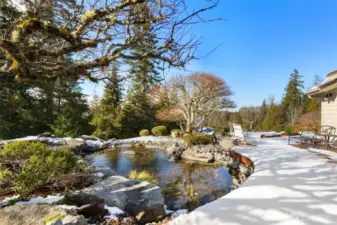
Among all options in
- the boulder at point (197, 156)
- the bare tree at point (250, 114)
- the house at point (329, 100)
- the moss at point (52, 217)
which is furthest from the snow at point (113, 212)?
the bare tree at point (250, 114)

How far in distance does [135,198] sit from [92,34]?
3.01 metres

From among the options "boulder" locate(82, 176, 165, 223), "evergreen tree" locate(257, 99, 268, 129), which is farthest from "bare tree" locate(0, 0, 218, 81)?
"evergreen tree" locate(257, 99, 268, 129)

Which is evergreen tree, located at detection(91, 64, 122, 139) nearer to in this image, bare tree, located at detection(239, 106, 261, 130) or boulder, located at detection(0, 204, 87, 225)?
boulder, located at detection(0, 204, 87, 225)

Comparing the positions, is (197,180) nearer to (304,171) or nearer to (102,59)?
(304,171)

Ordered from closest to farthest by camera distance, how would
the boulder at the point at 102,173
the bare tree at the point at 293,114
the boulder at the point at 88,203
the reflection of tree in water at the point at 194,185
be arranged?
the boulder at the point at 88,203
the reflection of tree in water at the point at 194,185
the boulder at the point at 102,173
the bare tree at the point at 293,114

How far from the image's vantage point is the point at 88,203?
3.03 m

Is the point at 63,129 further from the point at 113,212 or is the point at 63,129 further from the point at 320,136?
the point at 320,136

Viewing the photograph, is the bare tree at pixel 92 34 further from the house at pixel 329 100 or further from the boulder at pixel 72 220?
the house at pixel 329 100

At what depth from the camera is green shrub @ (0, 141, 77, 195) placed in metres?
3.30

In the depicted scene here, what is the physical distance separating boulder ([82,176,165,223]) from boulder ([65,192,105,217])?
10.8 inches

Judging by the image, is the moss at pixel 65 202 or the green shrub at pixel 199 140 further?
the green shrub at pixel 199 140

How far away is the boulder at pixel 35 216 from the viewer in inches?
80.7

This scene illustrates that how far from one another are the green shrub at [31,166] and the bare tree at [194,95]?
10089mm

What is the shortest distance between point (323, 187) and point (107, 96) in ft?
48.7
